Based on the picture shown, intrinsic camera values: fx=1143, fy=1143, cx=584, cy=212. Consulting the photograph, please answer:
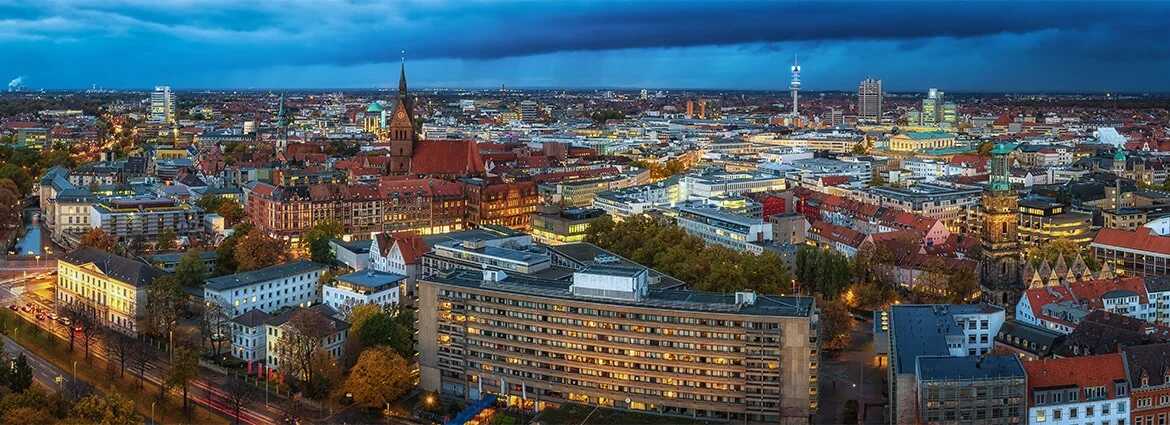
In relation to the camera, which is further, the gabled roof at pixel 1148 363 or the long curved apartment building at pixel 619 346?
the long curved apartment building at pixel 619 346

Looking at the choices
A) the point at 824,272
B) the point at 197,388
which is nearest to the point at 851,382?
the point at 824,272

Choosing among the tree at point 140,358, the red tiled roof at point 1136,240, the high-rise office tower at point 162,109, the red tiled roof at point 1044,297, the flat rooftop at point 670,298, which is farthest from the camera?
the high-rise office tower at point 162,109

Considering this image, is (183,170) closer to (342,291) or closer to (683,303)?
(342,291)

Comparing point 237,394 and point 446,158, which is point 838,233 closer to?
point 446,158

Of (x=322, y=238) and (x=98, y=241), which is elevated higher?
(x=322, y=238)

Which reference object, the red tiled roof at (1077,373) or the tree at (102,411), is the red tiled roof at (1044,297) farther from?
the tree at (102,411)

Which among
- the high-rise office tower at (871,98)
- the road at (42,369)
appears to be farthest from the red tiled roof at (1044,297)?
the high-rise office tower at (871,98)

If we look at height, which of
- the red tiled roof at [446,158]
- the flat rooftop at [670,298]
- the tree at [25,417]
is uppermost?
the red tiled roof at [446,158]

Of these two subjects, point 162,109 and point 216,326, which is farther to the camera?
point 162,109

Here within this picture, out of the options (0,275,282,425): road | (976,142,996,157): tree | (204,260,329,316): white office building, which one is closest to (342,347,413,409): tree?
(0,275,282,425): road
